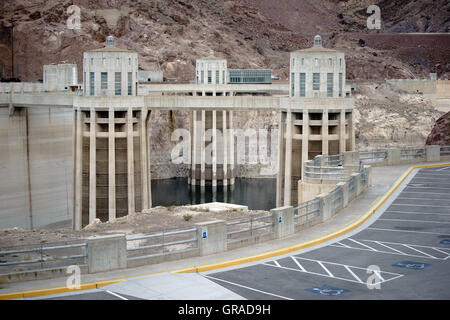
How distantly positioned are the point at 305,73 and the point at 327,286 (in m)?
40.1

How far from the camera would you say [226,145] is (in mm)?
129750

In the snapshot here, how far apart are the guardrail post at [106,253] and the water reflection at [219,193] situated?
7205 centimetres

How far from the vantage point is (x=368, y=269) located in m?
26.6

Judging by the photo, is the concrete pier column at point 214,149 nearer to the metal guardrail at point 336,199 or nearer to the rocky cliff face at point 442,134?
the rocky cliff face at point 442,134

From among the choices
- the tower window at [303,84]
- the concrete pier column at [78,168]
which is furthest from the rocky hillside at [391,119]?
the concrete pier column at [78,168]

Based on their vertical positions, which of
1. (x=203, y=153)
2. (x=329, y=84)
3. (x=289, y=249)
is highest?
(x=329, y=84)

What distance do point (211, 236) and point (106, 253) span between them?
13.3 feet

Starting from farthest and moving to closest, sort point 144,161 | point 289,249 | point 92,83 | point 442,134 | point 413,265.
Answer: point 442,134 < point 144,161 < point 92,83 < point 289,249 < point 413,265

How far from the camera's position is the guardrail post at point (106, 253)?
2491 centimetres

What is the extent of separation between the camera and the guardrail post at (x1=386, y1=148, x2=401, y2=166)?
55938mm

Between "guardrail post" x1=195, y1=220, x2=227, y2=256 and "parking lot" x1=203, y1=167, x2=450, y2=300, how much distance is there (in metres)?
1.67

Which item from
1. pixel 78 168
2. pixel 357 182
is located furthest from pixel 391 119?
pixel 357 182

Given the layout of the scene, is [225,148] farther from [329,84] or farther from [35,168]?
[329,84]
